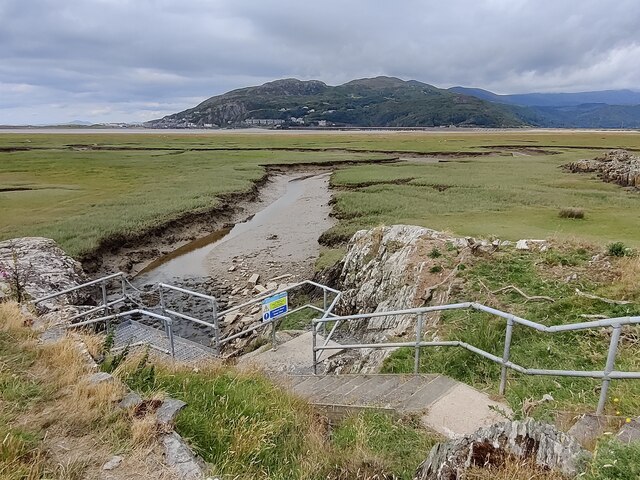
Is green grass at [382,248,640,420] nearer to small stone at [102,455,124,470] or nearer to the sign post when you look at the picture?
the sign post

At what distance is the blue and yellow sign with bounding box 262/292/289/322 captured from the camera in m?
9.98

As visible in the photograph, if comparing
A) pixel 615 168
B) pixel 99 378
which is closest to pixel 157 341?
pixel 99 378

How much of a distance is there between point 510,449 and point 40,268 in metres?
17.8

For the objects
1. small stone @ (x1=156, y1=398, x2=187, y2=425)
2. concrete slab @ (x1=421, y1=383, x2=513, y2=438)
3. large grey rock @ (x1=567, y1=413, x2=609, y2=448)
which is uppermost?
large grey rock @ (x1=567, y1=413, x2=609, y2=448)

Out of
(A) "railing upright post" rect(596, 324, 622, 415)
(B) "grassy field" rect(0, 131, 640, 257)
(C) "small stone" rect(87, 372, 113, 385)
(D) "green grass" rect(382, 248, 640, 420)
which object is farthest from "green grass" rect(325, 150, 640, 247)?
(C) "small stone" rect(87, 372, 113, 385)

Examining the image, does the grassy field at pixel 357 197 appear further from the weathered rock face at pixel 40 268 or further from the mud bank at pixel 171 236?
the weathered rock face at pixel 40 268

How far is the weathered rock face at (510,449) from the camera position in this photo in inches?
140

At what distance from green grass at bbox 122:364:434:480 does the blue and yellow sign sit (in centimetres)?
352

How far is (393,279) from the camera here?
12.9 meters

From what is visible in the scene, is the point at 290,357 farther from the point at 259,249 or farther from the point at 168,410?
the point at 259,249

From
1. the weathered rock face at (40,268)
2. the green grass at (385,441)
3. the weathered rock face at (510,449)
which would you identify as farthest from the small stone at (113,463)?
the weathered rock face at (40,268)

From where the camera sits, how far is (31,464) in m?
3.79

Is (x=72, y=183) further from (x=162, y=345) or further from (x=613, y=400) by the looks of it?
(x=613, y=400)

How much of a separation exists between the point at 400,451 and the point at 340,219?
24.1 meters
